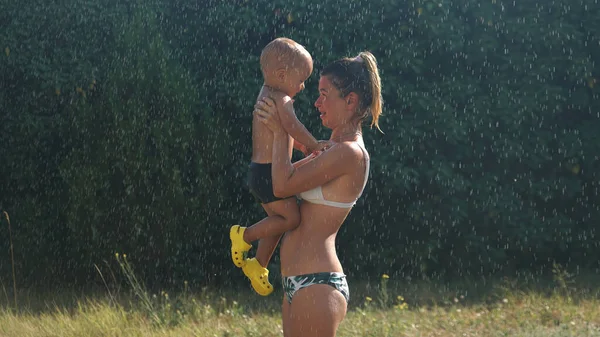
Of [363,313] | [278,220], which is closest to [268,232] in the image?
[278,220]

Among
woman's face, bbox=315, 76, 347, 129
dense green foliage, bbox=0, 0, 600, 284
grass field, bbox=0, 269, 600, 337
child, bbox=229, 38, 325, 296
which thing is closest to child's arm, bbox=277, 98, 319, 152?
child, bbox=229, 38, 325, 296

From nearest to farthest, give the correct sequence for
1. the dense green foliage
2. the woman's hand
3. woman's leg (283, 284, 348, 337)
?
woman's leg (283, 284, 348, 337)
the woman's hand
the dense green foliage

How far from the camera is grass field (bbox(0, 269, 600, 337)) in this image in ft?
21.6

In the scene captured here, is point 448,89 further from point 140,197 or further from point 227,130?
point 140,197

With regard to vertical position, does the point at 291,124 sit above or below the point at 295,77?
below

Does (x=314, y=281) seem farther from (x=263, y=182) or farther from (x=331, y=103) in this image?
(x=331, y=103)

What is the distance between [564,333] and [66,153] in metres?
5.46

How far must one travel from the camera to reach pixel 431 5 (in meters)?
8.88

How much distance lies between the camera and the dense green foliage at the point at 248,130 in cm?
837

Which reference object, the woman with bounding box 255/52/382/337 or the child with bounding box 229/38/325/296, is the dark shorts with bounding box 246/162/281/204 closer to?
the child with bounding box 229/38/325/296

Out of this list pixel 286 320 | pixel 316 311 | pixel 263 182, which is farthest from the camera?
pixel 263 182

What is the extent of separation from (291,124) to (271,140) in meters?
0.12

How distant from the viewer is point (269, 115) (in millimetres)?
3361

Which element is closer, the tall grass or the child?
the child
